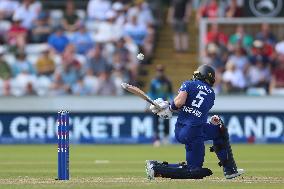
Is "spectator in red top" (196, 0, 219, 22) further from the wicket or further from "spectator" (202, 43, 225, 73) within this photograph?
the wicket

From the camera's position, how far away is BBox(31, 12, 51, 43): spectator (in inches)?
1144

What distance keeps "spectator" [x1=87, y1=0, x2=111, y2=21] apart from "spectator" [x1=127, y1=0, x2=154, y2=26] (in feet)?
2.27

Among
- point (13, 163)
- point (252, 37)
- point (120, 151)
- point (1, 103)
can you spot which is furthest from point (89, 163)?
point (252, 37)

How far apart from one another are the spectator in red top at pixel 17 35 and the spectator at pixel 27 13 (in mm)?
180

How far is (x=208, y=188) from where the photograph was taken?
13234 mm

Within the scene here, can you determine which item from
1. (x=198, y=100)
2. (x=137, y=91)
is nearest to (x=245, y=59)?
(x=198, y=100)

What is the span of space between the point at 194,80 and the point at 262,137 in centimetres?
1297

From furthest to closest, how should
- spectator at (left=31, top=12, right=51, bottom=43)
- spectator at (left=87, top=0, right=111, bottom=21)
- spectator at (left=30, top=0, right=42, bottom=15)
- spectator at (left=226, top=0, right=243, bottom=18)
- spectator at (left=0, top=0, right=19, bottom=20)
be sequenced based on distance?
spectator at (left=0, top=0, right=19, bottom=20), spectator at (left=87, top=0, right=111, bottom=21), spectator at (left=30, top=0, right=42, bottom=15), spectator at (left=31, top=12, right=51, bottom=43), spectator at (left=226, top=0, right=243, bottom=18)

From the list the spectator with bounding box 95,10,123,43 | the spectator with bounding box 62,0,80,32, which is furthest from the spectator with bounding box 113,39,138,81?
the spectator with bounding box 62,0,80,32

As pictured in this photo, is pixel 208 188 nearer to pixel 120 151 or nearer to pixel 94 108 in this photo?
pixel 120 151

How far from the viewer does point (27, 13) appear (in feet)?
96.6

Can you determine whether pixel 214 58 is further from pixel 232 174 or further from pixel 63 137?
pixel 63 137

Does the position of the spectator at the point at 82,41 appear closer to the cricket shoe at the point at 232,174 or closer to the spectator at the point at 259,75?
the spectator at the point at 259,75

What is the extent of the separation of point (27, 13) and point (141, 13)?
3215mm
